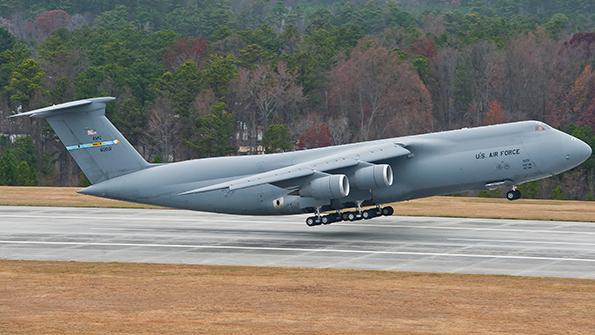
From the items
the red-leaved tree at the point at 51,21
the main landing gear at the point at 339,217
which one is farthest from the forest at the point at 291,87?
the red-leaved tree at the point at 51,21

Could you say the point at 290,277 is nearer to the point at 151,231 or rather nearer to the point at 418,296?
the point at 418,296

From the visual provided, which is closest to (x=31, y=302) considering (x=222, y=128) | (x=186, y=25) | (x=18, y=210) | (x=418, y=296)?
(x=418, y=296)

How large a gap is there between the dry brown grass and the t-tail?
752 cm

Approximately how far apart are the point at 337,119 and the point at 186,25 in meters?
50.4

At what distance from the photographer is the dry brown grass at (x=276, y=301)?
22953mm

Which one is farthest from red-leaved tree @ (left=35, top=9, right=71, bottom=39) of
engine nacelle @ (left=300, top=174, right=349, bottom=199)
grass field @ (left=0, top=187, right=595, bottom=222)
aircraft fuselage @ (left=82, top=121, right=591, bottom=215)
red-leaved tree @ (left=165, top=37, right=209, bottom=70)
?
engine nacelle @ (left=300, top=174, right=349, bottom=199)

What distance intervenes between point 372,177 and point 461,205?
1170 cm

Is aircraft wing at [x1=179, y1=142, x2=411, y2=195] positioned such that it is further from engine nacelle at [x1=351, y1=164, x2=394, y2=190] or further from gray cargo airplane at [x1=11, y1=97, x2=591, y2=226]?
engine nacelle at [x1=351, y1=164, x2=394, y2=190]

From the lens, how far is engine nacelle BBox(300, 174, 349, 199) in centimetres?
3509

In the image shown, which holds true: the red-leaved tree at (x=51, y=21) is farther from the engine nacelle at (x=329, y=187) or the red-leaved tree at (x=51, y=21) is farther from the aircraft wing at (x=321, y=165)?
the engine nacelle at (x=329, y=187)

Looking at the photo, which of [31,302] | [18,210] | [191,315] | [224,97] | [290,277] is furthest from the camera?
[224,97]

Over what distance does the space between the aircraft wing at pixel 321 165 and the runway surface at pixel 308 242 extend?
1.71 meters

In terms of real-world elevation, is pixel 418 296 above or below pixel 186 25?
below

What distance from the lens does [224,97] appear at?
266 feet
